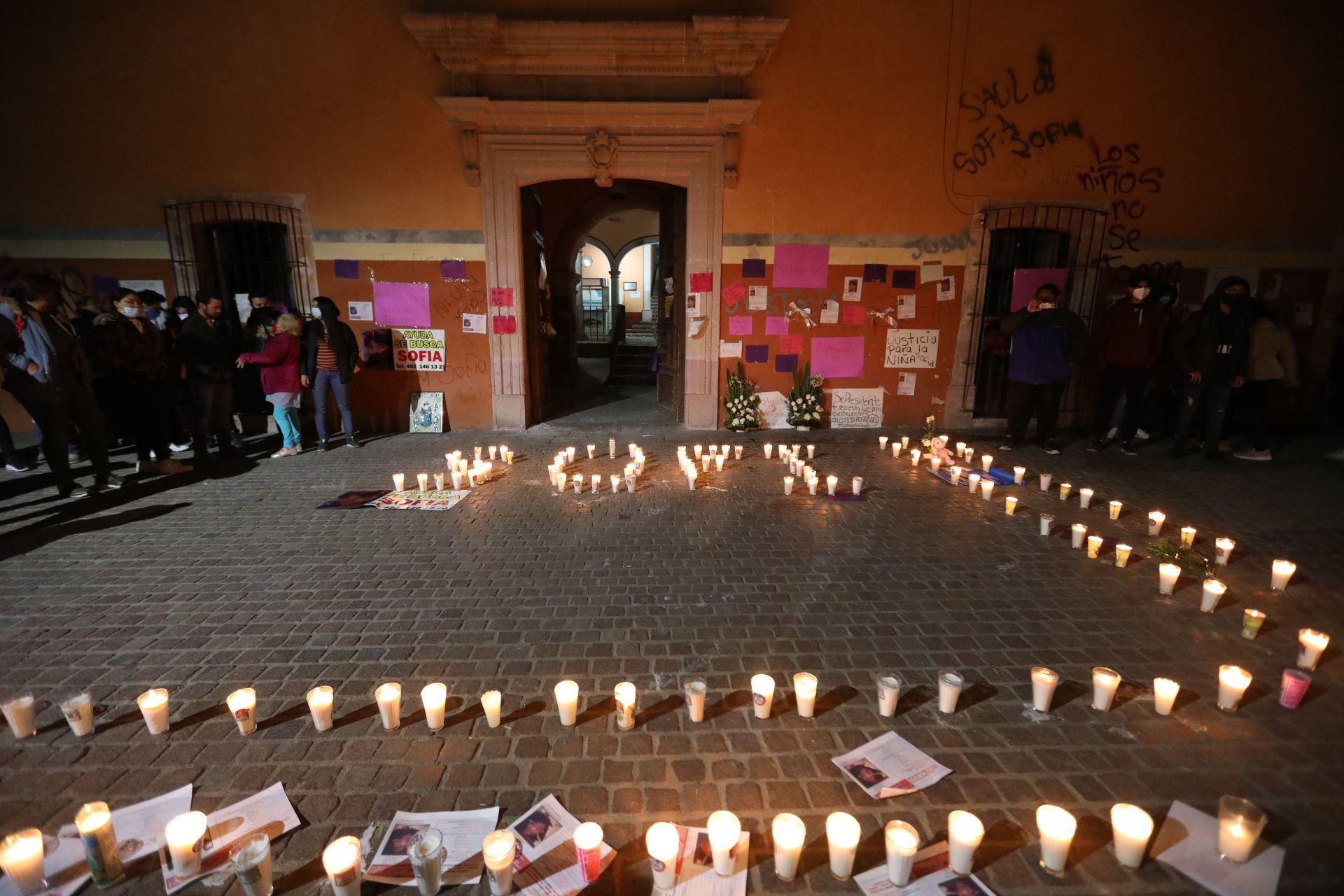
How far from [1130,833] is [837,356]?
813 cm

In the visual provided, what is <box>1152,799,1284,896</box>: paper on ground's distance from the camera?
7.26ft

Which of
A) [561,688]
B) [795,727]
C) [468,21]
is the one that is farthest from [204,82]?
[795,727]

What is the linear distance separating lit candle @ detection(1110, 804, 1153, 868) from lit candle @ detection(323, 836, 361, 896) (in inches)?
105

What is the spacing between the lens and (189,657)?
12.0 feet

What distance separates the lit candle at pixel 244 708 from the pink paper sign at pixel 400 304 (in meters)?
7.37

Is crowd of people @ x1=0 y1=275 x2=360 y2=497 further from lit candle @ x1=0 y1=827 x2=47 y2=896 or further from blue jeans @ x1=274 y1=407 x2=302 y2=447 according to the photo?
lit candle @ x1=0 y1=827 x2=47 y2=896

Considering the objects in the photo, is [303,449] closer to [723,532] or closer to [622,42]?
[723,532]

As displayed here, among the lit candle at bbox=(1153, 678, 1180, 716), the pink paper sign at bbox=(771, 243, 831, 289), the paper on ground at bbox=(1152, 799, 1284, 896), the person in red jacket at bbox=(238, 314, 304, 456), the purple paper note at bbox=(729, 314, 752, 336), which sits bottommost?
the paper on ground at bbox=(1152, 799, 1284, 896)

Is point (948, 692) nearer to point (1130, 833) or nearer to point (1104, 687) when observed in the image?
point (1104, 687)

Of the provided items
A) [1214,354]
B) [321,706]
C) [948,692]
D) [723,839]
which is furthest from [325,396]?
[1214,354]

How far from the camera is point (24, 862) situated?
215 cm

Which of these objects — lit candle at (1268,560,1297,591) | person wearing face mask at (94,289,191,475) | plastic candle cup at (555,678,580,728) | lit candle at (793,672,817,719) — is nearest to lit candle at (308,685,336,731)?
plastic candle cup at (555,678,580,728)

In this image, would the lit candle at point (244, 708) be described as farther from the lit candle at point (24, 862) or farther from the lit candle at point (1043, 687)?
the lit candle at point (1043, 687)

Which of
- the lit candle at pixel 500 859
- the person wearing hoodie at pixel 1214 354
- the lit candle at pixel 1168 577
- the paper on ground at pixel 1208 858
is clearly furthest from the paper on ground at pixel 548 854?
the person wearing hoodie at pixel 1214 354
